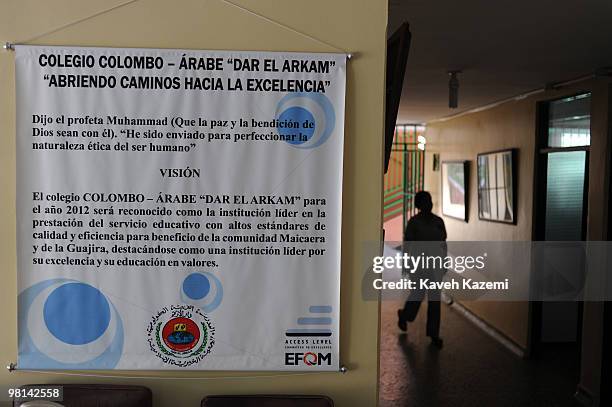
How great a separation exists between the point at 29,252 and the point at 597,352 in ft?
14.1

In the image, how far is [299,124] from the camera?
2.30m

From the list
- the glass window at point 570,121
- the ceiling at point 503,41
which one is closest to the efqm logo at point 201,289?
the ceiling at point 503,41

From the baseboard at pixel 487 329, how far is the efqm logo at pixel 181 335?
452cm

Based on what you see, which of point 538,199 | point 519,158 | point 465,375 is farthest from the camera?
point 519,158

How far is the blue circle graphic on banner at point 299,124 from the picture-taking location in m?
2.30

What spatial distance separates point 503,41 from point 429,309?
343 cm

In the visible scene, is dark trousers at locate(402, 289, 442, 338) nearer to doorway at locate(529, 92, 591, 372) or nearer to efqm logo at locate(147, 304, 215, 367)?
doorway at locate(529, 92, 591, 372)

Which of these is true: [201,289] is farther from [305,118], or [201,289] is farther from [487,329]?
[487,329]

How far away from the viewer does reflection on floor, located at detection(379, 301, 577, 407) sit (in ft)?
15.8

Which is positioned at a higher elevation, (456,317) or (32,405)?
(32,405)

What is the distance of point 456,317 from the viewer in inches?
305

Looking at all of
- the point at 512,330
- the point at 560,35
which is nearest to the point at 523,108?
the point at 512,330

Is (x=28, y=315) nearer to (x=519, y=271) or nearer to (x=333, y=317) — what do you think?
(x=333, y=317)

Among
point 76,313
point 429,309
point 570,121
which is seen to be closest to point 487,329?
point 429,309
